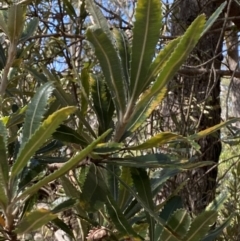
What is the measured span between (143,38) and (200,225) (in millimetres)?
348

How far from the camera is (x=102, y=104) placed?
898mm

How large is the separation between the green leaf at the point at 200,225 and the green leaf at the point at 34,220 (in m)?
0.28

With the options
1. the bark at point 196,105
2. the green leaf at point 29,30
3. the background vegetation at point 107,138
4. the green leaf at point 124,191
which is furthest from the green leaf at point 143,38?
the bark at point 196,105

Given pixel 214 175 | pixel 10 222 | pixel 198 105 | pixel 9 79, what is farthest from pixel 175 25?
pixel 10 222

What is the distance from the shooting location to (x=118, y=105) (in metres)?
0.83

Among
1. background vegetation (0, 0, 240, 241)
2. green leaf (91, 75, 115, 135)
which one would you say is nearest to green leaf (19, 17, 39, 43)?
background vegetation (0, 0, 240, 241)

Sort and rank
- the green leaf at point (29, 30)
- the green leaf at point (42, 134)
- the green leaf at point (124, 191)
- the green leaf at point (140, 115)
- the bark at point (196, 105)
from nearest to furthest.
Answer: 1. the green leaf at point (42, 134)
2. the green leaf at point (140, 115)
3. the green leaf at point (124, 191)
4. the green leaf at point (29, 30)
5. the bark at point (196, 105)

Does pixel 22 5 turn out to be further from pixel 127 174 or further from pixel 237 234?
pixel 237 234

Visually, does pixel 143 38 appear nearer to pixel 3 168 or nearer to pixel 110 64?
pixel 110 64

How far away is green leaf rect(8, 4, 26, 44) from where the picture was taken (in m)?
0.90

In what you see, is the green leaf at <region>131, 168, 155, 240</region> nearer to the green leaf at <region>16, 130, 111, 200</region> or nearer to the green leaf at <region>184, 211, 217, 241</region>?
the green leaf at <region>184, 211, 217, 241</region>

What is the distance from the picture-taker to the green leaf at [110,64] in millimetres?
750

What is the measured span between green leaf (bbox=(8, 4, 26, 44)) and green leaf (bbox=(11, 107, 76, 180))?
366mm

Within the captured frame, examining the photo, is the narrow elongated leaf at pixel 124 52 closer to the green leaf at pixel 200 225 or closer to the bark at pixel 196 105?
the green leaf at pixel 200 225
